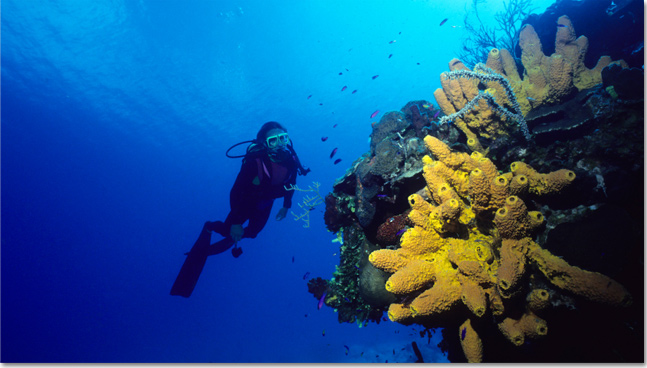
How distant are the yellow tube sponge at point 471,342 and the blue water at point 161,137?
4.26 metres

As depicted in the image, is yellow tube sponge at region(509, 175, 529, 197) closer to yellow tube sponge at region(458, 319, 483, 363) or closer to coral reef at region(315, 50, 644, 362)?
coral reef at region(315, 50, 644, 362)

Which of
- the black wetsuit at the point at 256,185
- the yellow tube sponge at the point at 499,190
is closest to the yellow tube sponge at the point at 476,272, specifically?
the yellow tube sponge at the point at 499,190

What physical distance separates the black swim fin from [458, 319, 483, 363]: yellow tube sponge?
763 cm

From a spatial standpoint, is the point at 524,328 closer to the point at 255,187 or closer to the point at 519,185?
the point at 519,185

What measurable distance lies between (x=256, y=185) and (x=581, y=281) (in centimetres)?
721

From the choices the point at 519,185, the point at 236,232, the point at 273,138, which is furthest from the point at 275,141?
the point at 519,185

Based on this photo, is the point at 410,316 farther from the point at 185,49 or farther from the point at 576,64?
the point at 185,49

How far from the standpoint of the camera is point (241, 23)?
29.9 m

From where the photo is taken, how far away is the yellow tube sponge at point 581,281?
154 cm

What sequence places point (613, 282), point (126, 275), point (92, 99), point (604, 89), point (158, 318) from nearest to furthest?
point (613, 282), point (604, 89), point (92, 99), point (158, 318), point (126, 275)

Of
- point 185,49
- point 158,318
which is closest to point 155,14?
point 185,49

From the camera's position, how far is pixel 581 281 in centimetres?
163

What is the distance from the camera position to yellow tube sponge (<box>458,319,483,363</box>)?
2180 mm

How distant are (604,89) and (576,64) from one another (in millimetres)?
787
